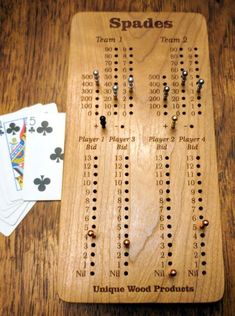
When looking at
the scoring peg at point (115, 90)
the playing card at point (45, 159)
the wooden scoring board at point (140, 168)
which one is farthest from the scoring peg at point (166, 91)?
the playing card at point (45, 159)

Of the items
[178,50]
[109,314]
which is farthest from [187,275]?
[178,50]

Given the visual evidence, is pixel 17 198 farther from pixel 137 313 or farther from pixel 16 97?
pixel 137 313

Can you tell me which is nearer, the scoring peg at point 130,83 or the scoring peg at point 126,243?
the scoring peg at point 126,243

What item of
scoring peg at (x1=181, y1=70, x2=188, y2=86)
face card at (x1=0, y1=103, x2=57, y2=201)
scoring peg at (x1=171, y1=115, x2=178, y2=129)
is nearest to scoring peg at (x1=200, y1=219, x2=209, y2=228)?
scoring peg at (x1=171, y1=115, x2=178, y2=129)

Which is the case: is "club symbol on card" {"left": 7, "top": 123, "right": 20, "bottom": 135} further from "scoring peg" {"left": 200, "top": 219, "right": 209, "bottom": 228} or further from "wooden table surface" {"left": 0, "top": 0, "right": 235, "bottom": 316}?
"scoring peg" {"left": 200, "top": 219, "right": 209, "bottom": 228}

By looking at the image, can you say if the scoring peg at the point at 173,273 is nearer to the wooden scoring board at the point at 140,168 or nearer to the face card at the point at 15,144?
the wooden scoring board at the point at 140,168

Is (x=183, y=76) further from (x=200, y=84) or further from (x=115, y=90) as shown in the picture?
(x=115, y=90)
